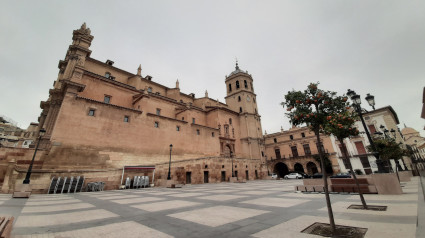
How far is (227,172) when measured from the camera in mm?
26344

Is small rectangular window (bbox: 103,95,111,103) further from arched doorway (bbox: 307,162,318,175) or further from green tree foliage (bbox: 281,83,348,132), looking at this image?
arched doorway (bbox: 307,162,318,175)

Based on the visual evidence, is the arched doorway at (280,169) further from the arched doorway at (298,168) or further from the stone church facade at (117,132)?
the stone church facade at (117,132)

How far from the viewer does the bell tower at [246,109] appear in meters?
39.0

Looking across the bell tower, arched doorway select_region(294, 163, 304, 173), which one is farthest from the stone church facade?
arched doorway select_region(294, 163, 304, 173)

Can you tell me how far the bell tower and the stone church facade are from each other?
1476 mm

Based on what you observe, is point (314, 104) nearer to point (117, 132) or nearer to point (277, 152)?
point (117, 132)

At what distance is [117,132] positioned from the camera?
21.0 metres

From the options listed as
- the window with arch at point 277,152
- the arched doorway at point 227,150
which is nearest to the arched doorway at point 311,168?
the window with arch at point 277,152

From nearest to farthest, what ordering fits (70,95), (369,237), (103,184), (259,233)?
(369,237) < (259,233) < (103,184) < (70,95)

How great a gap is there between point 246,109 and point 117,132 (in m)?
28.9

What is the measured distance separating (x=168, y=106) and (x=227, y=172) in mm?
15171

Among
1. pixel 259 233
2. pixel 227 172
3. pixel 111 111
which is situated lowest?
pixel 259 233

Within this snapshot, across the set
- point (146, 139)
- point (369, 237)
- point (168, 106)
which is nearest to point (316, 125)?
point (369, 237)

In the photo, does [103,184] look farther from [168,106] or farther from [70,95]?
[168,106]
